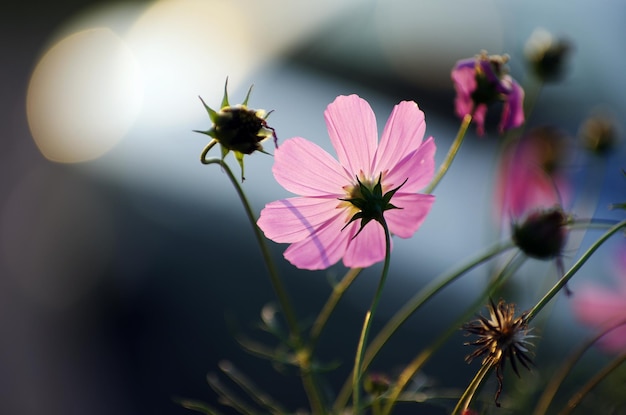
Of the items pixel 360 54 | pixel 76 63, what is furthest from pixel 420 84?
pixel 76 63

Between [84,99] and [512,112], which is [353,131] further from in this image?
[84,99]

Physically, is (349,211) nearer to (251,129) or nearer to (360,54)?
(251,129)

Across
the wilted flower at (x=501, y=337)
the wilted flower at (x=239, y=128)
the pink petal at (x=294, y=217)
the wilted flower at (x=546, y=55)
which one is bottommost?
the wilted flower at (x=501, y=337)

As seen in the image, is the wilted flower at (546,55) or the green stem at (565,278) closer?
the green stem at (565,278)

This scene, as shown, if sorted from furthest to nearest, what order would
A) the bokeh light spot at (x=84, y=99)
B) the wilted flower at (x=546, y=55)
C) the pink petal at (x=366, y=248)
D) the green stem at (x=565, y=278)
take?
the bokeh light spot at (x=84, y=99)
the wilted flower at (x=546, y=55)
the pink petal at (x=366, y=248)
the green stem at (x=565, y=278)

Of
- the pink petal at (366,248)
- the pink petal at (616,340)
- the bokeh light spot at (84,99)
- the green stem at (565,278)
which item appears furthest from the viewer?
the bokeh light spot at (84,99)

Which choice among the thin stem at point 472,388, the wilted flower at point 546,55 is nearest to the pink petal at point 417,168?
the thin stem at point 472,388

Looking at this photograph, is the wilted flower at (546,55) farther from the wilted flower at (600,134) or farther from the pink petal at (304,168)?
the pink petal at (304,168)

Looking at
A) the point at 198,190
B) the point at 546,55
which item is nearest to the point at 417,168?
the point at 546,55
